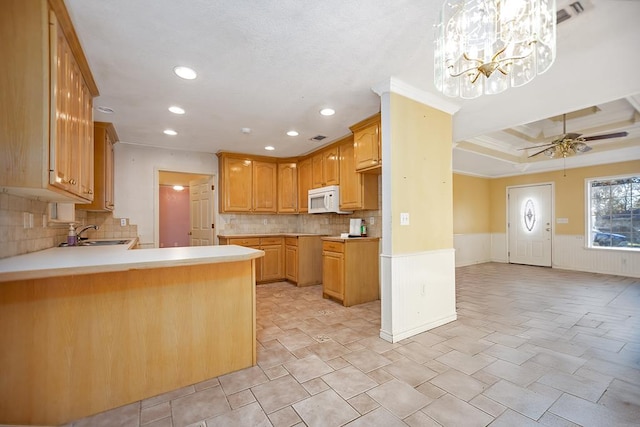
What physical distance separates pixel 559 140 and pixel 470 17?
3.84m

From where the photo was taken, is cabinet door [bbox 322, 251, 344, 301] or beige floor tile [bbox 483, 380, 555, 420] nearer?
beige floor tile [bbox 483, 380, 555, 420]

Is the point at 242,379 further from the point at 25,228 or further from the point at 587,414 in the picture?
the point at 587,414

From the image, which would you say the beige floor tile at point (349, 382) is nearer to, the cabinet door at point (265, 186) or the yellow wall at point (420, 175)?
the yellow wall at point (420, 175)

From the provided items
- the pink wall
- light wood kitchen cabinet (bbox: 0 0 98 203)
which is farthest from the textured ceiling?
the pink wall

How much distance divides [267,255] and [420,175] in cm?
327

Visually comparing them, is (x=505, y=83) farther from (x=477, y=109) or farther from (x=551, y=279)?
(x=551, y=279)

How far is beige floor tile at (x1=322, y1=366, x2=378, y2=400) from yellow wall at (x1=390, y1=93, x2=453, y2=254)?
1.15 metres

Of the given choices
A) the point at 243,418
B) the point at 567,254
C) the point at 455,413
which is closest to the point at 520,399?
the point at 455,413

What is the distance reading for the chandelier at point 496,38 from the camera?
1485mm

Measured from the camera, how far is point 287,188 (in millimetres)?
5555

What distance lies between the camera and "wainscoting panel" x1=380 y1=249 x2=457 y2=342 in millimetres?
2631

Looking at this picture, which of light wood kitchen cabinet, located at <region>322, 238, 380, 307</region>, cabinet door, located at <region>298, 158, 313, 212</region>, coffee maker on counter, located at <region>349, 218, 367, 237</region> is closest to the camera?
light wood kitchen cabinet, located at <region>322, 238, 380, 307</region>

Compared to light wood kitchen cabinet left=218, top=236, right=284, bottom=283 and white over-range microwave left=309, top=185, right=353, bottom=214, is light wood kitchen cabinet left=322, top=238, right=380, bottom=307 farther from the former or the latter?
light wood kitchen cabinet left=218, top=236, right=284, bottom=283

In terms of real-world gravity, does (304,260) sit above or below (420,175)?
below
